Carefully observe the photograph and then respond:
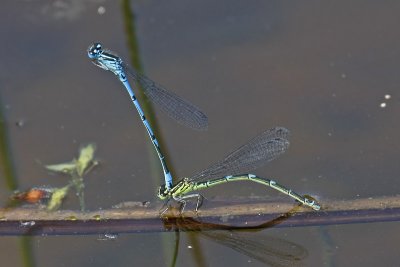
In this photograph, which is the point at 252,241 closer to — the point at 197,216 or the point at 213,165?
the point at 197,216

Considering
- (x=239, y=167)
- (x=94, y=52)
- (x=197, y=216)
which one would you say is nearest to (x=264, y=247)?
(x=197, y=216)

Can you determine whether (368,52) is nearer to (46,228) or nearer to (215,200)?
(215,200)

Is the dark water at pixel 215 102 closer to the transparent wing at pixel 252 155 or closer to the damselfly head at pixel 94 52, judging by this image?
the transparent wing at pixel 252 155

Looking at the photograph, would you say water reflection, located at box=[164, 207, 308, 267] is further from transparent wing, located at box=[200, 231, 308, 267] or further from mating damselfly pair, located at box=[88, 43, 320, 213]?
mating damselfly pair, located at box=[88, 43, 320, 213]

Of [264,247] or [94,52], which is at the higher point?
[94,52]

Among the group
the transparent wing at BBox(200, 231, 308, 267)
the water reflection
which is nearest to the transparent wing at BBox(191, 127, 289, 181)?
the water reflection

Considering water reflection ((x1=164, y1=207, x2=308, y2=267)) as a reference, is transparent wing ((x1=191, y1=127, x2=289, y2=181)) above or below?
above
